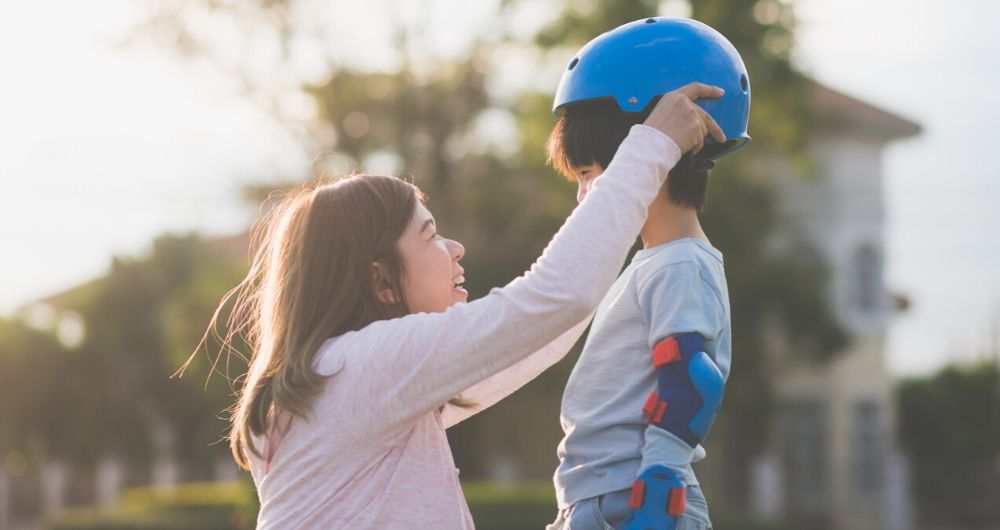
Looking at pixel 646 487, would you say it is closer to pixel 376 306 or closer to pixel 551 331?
pixel 551 331

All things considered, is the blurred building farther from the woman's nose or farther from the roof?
the woman's nose

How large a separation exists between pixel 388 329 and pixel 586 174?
672 mm

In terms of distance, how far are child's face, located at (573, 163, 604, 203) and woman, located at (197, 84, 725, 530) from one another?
0.97 ft

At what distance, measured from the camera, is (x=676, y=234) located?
3.00 metres

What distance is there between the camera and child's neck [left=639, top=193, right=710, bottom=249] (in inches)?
118

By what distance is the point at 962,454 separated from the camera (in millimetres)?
30250

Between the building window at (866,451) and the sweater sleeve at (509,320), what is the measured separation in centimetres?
2795

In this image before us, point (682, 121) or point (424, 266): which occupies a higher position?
point (682, 121)

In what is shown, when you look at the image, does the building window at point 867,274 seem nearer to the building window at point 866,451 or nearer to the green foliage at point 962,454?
the building window at point 866,451

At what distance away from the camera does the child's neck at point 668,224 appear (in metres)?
3.01

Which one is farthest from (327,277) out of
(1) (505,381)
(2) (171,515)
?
(2) (171,515)

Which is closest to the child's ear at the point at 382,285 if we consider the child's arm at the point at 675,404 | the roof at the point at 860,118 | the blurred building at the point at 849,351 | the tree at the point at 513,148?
the child's arm at the point at 675,404

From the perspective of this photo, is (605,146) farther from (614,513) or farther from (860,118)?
(860,118)

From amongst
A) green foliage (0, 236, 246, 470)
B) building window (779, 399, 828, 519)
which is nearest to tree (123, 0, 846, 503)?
building window (779, 399, 828, 519)
